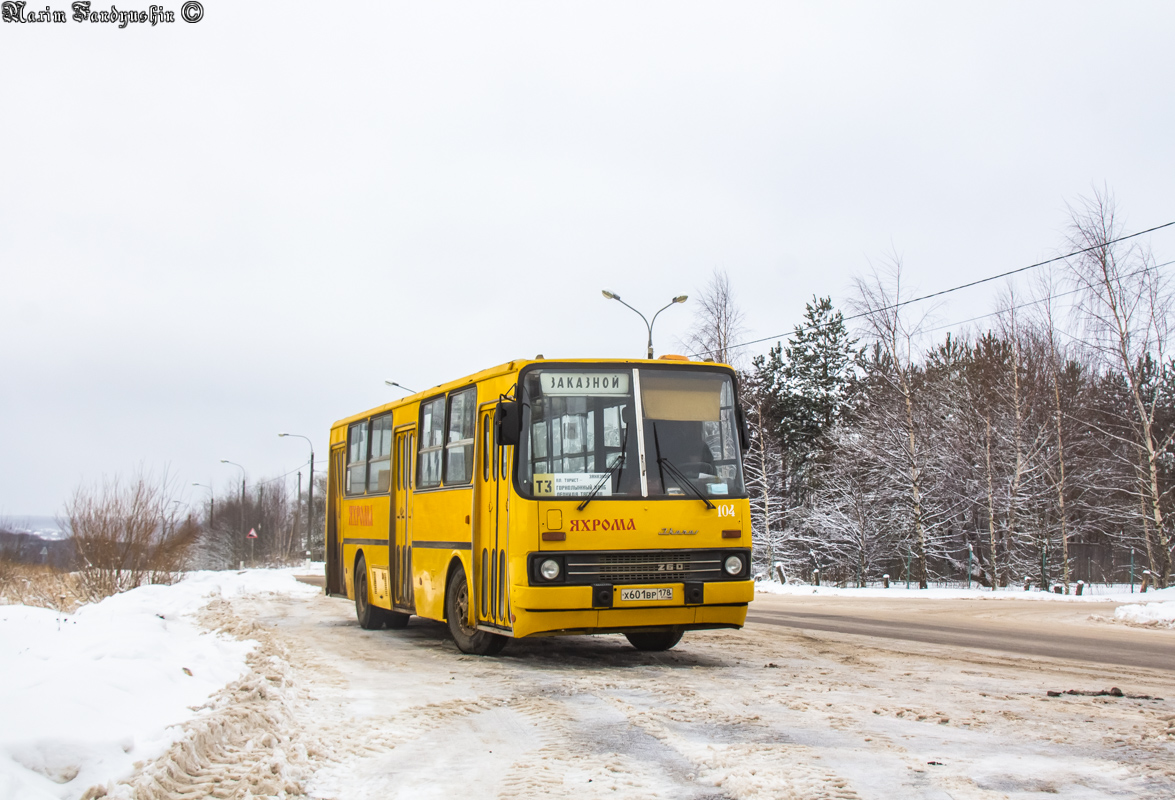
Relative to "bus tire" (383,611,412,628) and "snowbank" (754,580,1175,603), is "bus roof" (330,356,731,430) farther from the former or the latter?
"snowbank" (754,580,1175,603)

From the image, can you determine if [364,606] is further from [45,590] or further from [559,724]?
[45,590]

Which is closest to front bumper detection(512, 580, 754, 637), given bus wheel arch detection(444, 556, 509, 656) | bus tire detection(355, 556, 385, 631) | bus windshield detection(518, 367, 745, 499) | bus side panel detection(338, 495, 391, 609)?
bus windshield detection(518, 367, 745, 499)

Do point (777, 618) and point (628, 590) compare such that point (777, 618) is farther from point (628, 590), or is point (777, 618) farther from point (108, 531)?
point (108, 531)

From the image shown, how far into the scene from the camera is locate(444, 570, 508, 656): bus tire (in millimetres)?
11586

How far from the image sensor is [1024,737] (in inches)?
264

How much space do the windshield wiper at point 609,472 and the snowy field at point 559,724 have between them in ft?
5.32

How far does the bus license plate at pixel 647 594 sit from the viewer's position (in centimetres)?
1022

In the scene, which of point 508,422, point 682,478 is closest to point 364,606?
point 508,422

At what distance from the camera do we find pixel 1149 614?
18.4 m

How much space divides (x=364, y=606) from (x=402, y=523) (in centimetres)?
259

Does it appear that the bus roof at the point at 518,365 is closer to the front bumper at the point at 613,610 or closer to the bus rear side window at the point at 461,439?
the bus rear side window at the point at 461,439

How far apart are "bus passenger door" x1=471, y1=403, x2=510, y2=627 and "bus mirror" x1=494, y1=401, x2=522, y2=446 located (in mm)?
500

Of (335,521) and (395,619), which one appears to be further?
(335,521)

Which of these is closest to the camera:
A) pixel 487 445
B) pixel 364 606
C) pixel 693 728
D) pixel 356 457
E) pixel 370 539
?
pixel 693 728
